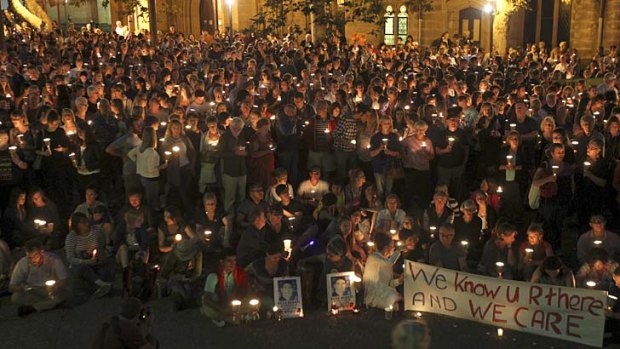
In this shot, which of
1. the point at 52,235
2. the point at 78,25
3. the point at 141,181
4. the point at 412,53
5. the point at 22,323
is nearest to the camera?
the point at 22,323

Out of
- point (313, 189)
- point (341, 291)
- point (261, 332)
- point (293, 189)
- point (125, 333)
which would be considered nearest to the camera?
point (125, 333)

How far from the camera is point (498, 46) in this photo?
78.8 ft

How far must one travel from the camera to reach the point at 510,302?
8211mm

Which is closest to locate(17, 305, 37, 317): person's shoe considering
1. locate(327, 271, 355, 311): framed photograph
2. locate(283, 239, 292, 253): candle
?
locate(283, 239, 292, 253): candle

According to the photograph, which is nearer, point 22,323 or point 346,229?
point 22,323

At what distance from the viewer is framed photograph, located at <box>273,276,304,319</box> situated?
866 cm

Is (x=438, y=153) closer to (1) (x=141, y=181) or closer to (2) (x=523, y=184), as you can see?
(2) (x=523, y=184)

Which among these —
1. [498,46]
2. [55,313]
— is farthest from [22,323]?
[498,46]

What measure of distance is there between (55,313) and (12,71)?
9352mm

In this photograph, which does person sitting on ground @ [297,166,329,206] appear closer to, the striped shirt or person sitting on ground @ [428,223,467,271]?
person sitting on ground @ [428,223,467,271]

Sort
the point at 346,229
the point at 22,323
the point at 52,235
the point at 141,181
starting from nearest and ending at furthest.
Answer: the point at 22,323, the point at 346,229, the point at 52,235, the point at 141,181

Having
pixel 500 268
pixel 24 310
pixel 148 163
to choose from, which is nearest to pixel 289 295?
pixel 500 268

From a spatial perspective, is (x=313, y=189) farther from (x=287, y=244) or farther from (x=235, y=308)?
(x=235, y=308)

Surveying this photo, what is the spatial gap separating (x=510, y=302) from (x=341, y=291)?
5.80 ft
